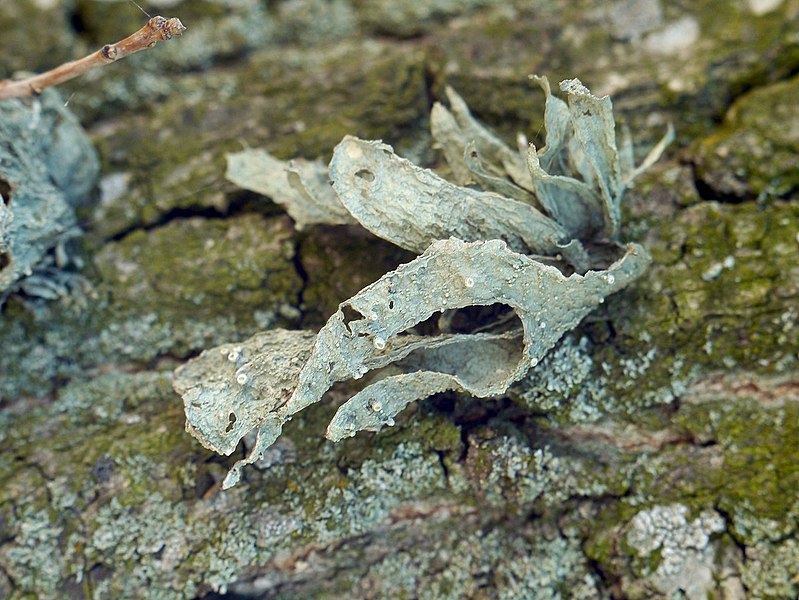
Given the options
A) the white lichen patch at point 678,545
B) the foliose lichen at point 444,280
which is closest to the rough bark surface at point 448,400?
the white lichen patch at point 678,545

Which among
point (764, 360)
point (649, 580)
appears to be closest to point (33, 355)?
point (649, 580)

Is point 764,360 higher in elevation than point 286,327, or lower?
lower

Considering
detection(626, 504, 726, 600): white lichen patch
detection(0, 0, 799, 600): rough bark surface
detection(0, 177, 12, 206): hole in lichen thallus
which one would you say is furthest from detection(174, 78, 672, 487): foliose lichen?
detection(0, 177, 12, 206): hole in lichen thallus

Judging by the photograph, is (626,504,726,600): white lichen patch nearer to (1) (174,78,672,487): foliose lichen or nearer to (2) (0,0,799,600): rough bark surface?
(2) (0,0,799,600): rough bark surface

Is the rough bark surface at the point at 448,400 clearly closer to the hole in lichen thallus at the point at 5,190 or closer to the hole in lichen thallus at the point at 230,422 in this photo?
the hole in lichen thallus at the point at 5,190

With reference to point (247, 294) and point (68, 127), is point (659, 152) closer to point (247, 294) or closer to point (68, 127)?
point (247, 294)

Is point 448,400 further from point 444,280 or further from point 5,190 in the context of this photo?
point 5,190
